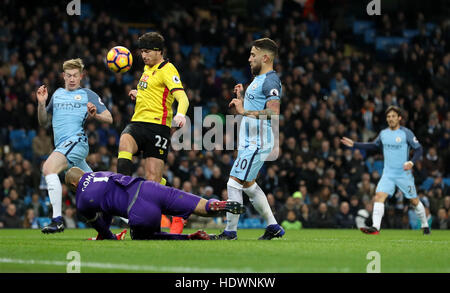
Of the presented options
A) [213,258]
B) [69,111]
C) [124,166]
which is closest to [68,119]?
[69,111]

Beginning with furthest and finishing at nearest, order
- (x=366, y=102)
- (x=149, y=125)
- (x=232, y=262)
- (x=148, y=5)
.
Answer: (x=148, y=5)
(x=366, y=102)
(x=149, y=125)
(x=232, y=262)

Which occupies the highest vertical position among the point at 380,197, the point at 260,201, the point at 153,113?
the point at 153,113

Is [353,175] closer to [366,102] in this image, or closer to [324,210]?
Result: [324,210]

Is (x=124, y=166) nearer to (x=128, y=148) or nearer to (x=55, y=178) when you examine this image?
(x=128, y=148)

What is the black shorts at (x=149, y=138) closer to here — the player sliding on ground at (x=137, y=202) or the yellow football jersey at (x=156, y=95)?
the yellow football jersey at (x=156, y=95)

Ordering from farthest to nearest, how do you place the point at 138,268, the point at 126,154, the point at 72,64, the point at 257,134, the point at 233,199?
the point at 72,64, the point at 257,134, the point at 126,154, the point at 233,199, the point at 138,268

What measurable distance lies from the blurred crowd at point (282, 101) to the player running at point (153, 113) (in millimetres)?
8450

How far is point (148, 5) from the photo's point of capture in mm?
28000

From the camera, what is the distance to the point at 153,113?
11.7 metres

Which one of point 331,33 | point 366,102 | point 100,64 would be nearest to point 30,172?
point 100,64

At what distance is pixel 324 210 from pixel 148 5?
10.9 meters

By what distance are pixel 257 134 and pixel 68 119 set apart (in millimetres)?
3124

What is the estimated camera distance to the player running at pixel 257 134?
36.7ft

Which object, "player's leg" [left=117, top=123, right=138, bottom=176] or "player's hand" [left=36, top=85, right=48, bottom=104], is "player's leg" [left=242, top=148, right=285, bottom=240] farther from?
"player's hand" [left=36, top=85, right=48, bottom=104]
